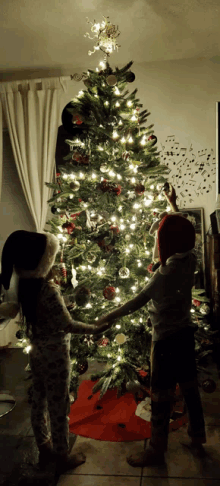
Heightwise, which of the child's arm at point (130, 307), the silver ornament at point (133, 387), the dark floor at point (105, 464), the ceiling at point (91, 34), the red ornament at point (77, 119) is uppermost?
the ceiling at point (91, 34)

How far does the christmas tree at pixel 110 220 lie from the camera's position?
9.36 feet

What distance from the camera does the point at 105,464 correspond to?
91.7 inches

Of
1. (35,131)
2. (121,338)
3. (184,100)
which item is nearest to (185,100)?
(184,100)

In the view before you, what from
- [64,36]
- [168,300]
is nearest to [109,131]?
[168,300]

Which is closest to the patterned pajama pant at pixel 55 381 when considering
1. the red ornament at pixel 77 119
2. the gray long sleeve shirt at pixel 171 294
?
the gray long sleeve shirt at pixel 171 294

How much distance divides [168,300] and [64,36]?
2.98 m

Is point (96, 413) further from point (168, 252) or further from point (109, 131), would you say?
point (109, 131)

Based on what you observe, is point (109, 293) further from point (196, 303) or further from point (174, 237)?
point (196, 303)

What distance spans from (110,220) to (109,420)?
139 cm

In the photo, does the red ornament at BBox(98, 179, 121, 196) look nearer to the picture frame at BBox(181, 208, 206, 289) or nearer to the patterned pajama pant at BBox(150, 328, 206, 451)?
the patterned pajama pant at BBox(150, 328, 206, 451)

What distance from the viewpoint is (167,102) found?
4.59 meters

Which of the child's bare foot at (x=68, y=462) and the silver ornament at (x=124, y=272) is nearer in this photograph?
the child's bare foot at (x=68, y=462)

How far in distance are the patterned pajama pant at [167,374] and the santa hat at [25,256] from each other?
78 cm

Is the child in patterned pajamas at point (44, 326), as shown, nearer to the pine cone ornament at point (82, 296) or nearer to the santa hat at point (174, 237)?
the pine cone ornament at point (82, 296)
